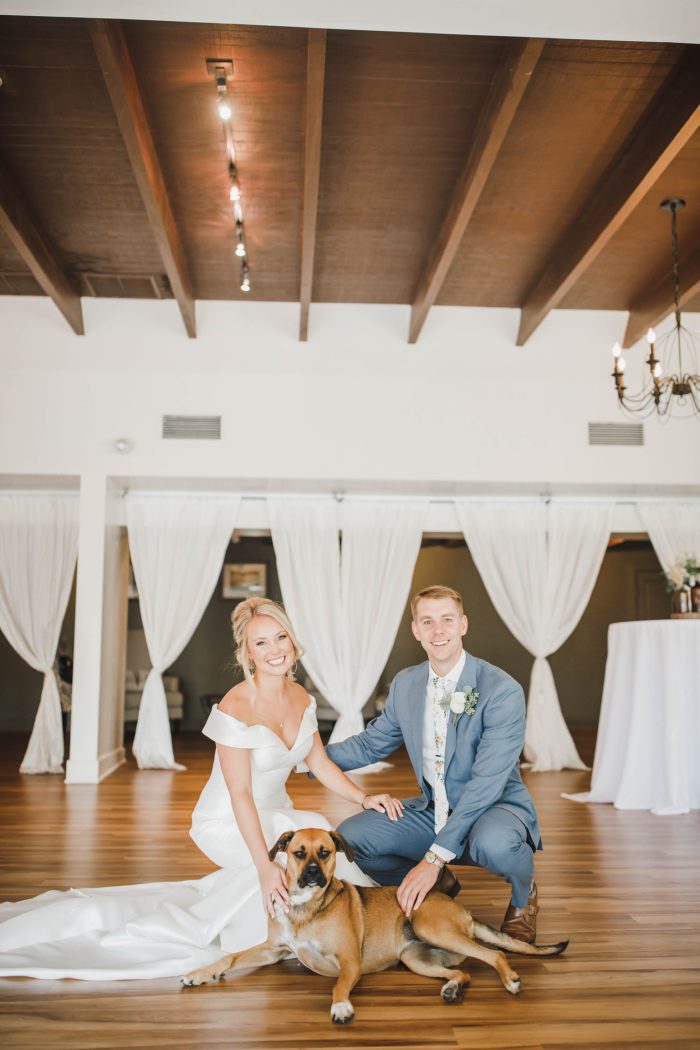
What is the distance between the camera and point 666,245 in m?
6.12

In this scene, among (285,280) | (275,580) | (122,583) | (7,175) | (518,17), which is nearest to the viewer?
(518,17)

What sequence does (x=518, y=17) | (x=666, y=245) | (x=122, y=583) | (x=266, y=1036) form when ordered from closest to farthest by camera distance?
(x=266, y=1036) < (x=518, y=17) < (x=666, y=245) < (x=122, y=583)

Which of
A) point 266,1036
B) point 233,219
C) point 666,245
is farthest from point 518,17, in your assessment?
point 666,245

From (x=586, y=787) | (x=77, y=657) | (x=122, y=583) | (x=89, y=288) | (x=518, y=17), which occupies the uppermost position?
(x=89, y=288)

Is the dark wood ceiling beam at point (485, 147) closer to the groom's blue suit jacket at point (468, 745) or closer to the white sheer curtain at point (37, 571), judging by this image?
the groom's blue suit jacket at point (468, 745)

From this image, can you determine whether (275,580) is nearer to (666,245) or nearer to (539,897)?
(666,245)

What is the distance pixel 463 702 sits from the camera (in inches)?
108

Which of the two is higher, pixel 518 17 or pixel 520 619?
pixel 518 17

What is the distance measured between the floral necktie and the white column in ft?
14.4

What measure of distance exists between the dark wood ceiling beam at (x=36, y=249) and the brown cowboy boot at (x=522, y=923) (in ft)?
15.1

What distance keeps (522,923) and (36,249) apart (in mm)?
5056

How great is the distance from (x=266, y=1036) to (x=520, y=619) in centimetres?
588

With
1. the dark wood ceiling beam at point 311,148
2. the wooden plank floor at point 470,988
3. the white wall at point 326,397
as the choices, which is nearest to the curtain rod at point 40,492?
the white wall at point 326,397

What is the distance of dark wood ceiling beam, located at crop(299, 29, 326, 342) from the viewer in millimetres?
3848
